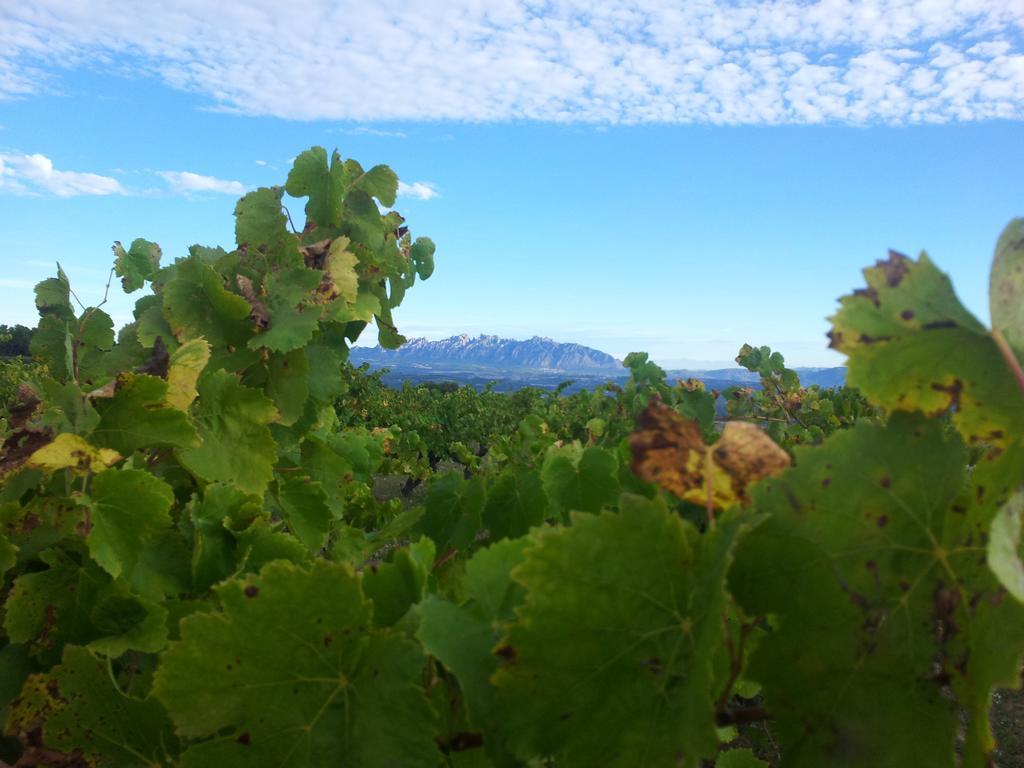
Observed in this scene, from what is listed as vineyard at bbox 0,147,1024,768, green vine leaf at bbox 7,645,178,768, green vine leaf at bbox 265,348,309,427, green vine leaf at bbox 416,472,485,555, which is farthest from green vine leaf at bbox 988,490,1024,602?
green vine leaf at bbox 265,348,309,427

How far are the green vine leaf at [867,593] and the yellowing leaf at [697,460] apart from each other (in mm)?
26

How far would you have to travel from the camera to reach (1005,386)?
91 cm

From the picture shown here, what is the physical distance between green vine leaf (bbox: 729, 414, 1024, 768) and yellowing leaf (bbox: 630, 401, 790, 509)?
3cm

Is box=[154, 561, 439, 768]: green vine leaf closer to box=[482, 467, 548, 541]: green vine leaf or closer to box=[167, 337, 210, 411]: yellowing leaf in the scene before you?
box=[482, 467, 548, 541]: green vine leaf

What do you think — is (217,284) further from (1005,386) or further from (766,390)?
(766,390)

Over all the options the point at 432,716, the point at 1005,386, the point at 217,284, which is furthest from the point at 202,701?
the point at 217,284

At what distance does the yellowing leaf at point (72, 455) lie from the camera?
1.46m

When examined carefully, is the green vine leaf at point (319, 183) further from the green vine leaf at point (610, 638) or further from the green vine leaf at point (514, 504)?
the green vine leaf at point (610, 638)

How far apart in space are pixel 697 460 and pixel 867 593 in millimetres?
247

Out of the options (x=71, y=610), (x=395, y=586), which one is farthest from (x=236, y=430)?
(x=395, y=586)

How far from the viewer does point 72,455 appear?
1.50 meters

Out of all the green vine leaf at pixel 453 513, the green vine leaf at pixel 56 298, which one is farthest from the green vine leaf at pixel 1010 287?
the green vine leaf at pixel 56 298

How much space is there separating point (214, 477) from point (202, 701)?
96 centimetres

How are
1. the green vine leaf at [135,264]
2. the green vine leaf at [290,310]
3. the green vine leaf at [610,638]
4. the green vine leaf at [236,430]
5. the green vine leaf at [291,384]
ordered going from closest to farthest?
the green vine leaf at [610,638] < the green vine leaf at [236,430] < the green vine leaf at [290,310] < the green vine leaf at [291,384] < the green vine leaf at [135,264]
